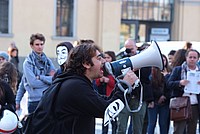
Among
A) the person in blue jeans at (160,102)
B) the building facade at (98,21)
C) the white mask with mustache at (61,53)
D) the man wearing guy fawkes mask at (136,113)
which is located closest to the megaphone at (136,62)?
the white mask with mustache at (61,53)

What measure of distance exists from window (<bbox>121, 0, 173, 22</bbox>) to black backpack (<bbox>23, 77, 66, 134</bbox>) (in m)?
19.9

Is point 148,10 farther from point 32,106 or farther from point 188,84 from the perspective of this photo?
point 32,106

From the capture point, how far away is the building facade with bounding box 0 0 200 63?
21141 mm

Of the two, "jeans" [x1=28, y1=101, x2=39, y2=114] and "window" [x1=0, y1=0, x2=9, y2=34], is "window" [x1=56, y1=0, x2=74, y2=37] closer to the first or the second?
"window" [x1=0, y1=0, x2=9, y2=34]

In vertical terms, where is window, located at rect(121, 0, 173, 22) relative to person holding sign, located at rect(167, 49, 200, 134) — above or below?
above

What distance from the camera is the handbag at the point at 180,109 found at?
8.21m

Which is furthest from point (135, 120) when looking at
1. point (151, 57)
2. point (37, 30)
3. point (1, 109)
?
point (37, 30)

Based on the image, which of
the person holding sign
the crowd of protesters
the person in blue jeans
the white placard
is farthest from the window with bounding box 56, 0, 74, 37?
the white placard

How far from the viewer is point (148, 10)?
2417 centimetres

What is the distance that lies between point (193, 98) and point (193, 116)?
307 mm

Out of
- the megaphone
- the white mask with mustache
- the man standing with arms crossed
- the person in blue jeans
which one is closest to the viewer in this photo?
the megaphone

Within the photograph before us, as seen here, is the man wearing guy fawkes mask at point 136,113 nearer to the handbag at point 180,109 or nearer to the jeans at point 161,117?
the handbag at point 180,109

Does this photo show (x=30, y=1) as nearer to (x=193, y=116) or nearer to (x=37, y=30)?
(x=37, y=30)

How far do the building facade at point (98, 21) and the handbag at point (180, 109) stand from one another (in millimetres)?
13308
